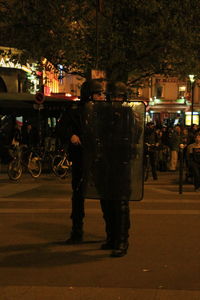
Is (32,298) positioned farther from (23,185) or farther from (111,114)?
(23,185)

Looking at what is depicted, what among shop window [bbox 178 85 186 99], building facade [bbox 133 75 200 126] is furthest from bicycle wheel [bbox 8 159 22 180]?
shop window [bbox 178 85 186 99]

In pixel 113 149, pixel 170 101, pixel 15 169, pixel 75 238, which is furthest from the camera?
pixel 170 101

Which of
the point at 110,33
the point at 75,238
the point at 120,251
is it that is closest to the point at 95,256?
the point at 120,251

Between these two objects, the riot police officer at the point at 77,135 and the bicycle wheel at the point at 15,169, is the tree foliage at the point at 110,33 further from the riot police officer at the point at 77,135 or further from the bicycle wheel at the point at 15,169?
the riot police officer at the point at 77,135

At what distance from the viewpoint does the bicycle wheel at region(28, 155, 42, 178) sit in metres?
15.3

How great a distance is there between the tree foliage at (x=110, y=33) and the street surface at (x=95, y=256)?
8.67 meters

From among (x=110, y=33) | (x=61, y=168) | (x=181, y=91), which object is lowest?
(x=61, y=168)

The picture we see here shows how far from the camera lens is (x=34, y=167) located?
15383mm

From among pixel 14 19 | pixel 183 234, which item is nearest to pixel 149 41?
pixel 14 19

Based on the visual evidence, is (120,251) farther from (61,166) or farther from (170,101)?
(170,101)

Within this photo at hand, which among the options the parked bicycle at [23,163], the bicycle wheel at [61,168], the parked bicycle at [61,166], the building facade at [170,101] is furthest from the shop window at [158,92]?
the bicycle wheel at [61,168]

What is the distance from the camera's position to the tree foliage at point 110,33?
17391 millimetres

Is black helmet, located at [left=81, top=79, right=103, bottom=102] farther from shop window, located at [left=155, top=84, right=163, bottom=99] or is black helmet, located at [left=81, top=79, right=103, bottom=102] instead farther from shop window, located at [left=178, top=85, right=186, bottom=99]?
shop window, located at [left=155, top=84, right=163, bottom=99]

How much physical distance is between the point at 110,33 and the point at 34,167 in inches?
220
